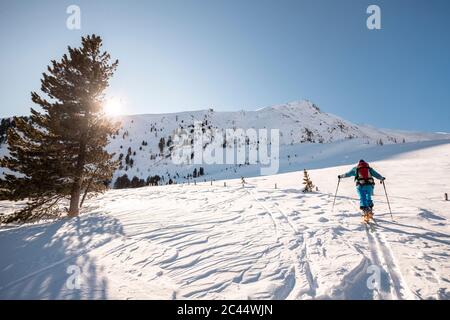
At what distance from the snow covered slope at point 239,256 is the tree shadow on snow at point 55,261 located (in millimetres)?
29

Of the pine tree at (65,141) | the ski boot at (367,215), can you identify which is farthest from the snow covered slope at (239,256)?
the pine tree at (65,141)

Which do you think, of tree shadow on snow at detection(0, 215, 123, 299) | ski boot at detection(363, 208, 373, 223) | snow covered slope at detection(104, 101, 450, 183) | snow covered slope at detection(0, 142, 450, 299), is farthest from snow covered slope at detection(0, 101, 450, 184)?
Answer: tree shadow on snow at detection(0, 215, 123, 299)

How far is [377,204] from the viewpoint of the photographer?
10984 millimetres

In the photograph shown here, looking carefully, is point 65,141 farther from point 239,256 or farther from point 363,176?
point 363,176

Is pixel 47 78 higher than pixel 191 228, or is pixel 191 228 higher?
pixel 47 78

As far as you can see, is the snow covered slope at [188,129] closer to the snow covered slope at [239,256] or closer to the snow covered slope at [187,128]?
the snow covered slope at [187,128]

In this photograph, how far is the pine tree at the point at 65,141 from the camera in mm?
12781

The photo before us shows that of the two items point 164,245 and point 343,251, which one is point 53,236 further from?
point 343,251

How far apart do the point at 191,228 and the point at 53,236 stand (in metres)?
5.28

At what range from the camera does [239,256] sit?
5965mm

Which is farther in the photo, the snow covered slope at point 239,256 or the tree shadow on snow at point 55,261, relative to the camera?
the tree shadow on snow at point 55,261

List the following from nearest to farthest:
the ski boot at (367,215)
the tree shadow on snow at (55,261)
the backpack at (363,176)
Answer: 1. the tree shadow on snow at (55,261)
2. the ski boot at (367,215)
3. the backpack at (363,176)

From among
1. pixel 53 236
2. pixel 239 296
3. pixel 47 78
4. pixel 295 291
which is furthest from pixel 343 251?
pixel 47 78

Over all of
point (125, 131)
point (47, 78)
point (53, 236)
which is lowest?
point (53, 236)
